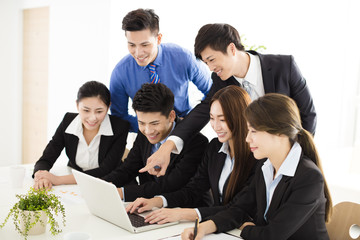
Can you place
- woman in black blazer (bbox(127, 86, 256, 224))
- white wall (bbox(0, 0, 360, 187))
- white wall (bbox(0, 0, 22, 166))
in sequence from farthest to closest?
white wall (bbox(0, 0, 22, 166))
white wall (bbox(0, 0, 360, 187))
woman in black blazer (bbox(127, 86, 256, 224))

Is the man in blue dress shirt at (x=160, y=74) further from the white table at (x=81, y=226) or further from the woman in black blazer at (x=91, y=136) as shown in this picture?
the white table at (x=81, y=226)

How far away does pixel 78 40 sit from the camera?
5.20m

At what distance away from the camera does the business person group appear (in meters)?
1.63

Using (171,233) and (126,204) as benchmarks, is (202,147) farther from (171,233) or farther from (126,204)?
(171,233)

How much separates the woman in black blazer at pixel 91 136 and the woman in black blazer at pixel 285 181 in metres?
1.12

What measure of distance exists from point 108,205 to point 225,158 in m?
0.61

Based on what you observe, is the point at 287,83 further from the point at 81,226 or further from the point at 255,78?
the point at 81,226

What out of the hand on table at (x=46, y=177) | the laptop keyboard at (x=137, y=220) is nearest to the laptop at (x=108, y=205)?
the laptop keyboard at (x=137, y=220)

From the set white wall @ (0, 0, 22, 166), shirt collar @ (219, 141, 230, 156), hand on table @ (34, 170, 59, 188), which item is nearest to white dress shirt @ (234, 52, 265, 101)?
shirt collar @ (219, 141, 230, 156)

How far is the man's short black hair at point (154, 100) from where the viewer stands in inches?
89.4

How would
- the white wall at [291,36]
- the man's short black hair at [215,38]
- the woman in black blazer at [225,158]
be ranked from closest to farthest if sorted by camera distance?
the woman in black blazer at [225,158] < the man's short black hair at [215,38] < the white wall at [291,36]

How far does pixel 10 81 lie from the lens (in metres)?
6.13

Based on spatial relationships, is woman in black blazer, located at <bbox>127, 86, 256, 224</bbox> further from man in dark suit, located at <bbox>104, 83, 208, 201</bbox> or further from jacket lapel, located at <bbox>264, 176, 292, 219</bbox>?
jacket lapel, located at <bbox>264, 176, 292, 219</bbox>

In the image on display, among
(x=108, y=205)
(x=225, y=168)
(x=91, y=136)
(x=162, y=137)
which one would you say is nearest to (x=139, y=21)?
(x=162, y=137)
